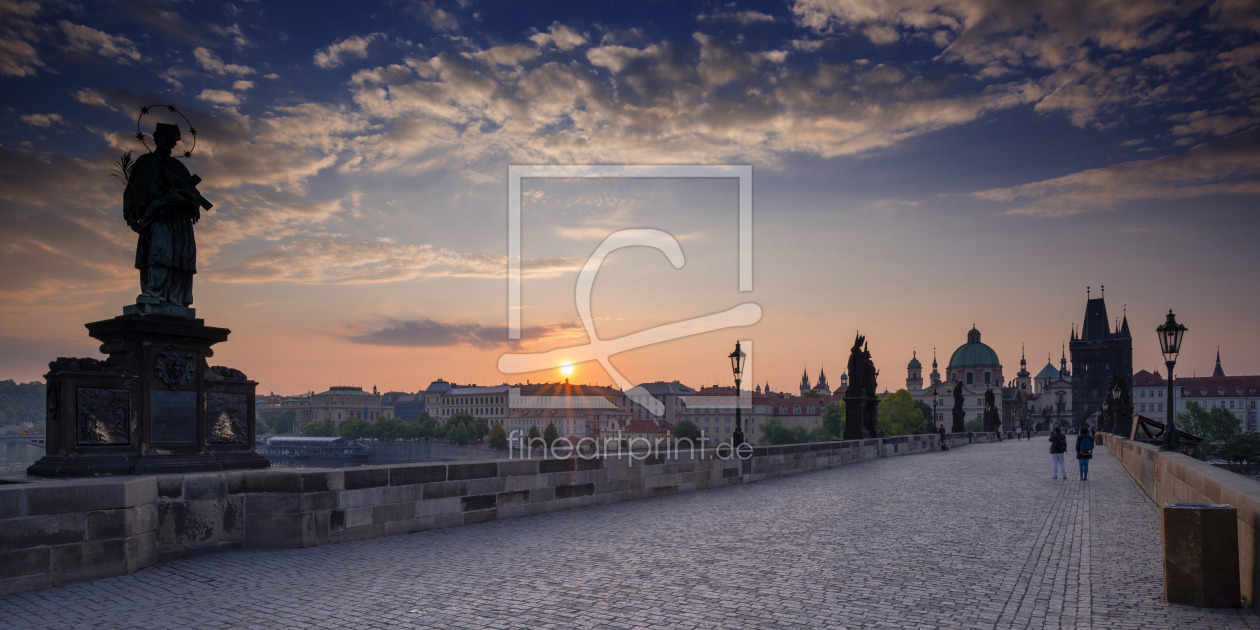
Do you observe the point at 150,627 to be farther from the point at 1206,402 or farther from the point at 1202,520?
the point at 1206,402

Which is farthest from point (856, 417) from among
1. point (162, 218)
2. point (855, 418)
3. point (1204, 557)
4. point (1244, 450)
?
point (1244, 450)

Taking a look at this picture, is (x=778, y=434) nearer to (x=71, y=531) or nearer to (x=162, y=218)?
(x=162, y=218)

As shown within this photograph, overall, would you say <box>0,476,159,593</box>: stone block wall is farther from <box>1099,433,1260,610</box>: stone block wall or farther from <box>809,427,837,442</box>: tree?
<box>809,427,837,442</box>: tree

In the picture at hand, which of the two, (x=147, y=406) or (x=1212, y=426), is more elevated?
(x=147, y=406)

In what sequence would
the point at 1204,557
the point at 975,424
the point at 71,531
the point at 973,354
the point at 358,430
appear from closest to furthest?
the point at 1204,557, the point at 71,531, the point at 975,424, the point at 973,354, the point at 358,430

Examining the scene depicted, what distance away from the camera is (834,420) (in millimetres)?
151750

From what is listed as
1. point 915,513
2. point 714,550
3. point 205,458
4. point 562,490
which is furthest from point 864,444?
point 205,458

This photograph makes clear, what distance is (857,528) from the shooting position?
10492mm

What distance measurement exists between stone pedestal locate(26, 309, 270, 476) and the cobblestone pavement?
199 cm

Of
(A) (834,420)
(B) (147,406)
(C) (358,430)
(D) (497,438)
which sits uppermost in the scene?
(B) (147,406)

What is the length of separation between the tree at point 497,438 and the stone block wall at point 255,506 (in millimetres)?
143508

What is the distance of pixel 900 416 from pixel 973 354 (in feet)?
225

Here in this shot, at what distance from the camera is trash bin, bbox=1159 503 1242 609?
6117 millimetres

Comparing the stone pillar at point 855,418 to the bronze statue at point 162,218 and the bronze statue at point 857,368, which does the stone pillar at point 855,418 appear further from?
the bronze statue at point 162,218
